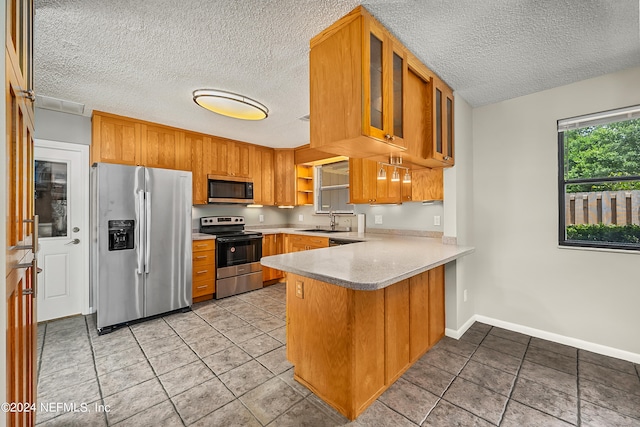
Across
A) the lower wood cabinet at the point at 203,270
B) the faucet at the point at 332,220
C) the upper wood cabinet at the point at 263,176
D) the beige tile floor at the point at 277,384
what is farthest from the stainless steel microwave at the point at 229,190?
the beige tile floor at the point at 277,384

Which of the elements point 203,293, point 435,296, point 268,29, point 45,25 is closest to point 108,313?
point 203,293

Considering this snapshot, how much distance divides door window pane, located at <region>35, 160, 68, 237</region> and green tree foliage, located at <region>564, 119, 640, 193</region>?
5.61 meters

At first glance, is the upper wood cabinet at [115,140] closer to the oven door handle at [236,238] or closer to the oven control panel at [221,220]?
the oven control panel at [221,220]

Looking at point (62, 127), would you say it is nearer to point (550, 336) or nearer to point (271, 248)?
point (271, 248)

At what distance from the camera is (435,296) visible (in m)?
2.62

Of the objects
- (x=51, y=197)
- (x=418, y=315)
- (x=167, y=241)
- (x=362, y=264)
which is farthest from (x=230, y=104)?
(x=418, y=315)

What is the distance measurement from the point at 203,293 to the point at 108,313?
43.5 inches

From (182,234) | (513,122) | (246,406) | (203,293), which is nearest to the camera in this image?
(246,406)

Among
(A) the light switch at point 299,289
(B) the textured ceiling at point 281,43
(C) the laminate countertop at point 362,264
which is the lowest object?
(A) the light switch at point 299,289

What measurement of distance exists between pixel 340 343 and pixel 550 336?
2.38 meters

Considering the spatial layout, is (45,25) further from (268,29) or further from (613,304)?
(613,304)

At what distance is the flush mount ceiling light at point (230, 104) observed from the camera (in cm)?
270

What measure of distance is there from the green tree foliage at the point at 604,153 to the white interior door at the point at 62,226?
18.0 feet

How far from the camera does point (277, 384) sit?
6.47 ft
